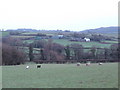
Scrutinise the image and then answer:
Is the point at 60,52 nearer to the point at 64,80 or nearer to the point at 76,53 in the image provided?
the point at 76,53

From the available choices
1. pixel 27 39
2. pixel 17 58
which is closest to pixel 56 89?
pixel 17 58

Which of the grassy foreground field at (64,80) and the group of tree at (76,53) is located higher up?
the grassy foreground field at (64,80)

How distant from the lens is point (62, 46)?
9631 centimetres

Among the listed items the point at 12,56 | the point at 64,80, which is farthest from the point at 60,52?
the point at 64,80

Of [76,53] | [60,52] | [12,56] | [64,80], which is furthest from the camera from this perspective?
[60,52]

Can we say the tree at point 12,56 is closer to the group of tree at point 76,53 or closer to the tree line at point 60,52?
the tree line at point 60,52

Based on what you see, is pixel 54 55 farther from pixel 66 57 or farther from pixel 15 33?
pixel 15 33

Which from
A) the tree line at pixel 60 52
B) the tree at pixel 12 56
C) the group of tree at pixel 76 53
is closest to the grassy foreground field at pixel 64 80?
the tree at pixel 12 56

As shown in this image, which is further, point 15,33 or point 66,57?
point 15,33

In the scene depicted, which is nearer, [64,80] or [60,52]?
[64,80]

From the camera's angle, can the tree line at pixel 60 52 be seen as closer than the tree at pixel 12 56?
No

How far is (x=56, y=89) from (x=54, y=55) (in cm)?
7534

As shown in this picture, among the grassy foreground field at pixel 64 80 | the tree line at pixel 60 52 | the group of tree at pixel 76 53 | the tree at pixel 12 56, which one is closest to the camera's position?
the grassy foreground field at pixel 64 80

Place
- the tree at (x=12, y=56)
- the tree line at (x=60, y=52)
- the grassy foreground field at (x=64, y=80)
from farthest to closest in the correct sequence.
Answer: the tree line at (x=60, y=52) → the tree at (x=12, y=56) → the grassy foreground field at (x=64, y=80)
